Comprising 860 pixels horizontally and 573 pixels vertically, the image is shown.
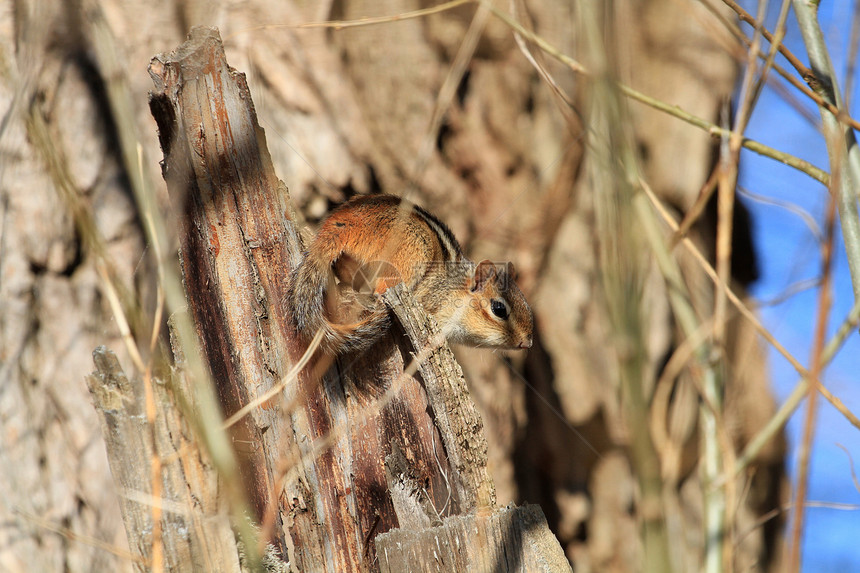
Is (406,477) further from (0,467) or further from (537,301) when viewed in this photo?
(537,301)

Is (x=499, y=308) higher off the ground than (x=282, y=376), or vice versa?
(x=499, y=308)

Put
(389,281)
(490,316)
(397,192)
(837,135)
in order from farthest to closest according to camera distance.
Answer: (397,192) < (490,316) < (389,281) < (837,135)

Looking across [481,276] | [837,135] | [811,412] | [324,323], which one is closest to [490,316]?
[481,276]

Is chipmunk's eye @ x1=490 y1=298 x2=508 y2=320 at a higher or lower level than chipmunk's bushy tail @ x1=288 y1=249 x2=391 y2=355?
higher

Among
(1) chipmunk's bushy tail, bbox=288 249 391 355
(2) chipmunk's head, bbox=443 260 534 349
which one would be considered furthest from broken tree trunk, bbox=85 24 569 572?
(2) chipmunk's head, bbox=443 260 534 349

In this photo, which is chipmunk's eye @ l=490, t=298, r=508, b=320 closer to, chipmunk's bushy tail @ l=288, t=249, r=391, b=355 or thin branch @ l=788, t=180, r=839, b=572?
chipmunk's bushy tail @ l=288, t=249, r=391, b=355

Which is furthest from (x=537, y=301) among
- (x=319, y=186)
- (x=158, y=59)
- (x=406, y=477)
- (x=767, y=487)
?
(x=158, y=59)

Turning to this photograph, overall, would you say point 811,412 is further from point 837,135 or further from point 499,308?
point 499,308
